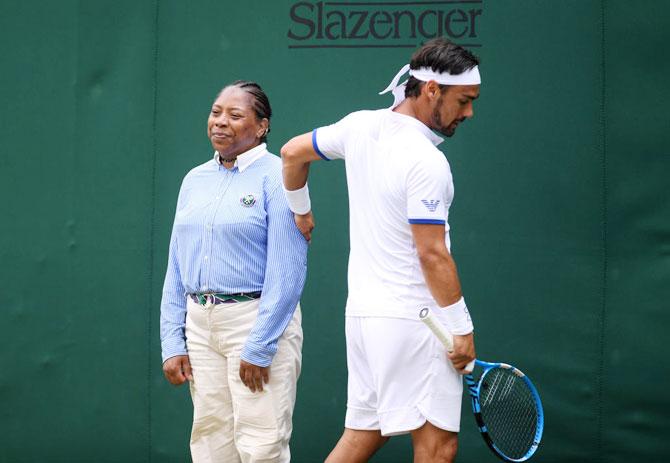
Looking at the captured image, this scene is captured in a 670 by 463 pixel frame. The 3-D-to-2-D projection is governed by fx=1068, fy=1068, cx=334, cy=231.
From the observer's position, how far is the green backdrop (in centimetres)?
509

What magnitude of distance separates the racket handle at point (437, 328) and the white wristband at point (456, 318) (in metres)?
0.02

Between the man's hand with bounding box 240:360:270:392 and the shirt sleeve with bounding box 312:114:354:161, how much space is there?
83 cm

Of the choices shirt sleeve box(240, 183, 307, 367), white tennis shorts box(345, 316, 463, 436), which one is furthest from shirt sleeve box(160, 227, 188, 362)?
white tennis shorts box(345, 316, 463, 436)

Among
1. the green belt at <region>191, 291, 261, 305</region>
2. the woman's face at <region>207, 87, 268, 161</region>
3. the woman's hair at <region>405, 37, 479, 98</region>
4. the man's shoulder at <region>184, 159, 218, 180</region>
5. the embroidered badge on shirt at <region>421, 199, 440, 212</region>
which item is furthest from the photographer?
the man's shoulder at <region>184, 159, 218, 180</region>

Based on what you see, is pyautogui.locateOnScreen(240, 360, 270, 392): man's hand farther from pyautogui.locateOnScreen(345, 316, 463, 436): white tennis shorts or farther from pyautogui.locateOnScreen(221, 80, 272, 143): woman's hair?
pyautogui.locateOnScreen(221, 80, 272, 143): woman's hair

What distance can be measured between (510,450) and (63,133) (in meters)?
2.88

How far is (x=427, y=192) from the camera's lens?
132 inches

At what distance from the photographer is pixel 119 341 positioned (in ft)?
17.6

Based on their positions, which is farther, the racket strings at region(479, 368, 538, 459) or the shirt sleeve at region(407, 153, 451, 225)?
the racket strings at region(479, 368, 538, 459)

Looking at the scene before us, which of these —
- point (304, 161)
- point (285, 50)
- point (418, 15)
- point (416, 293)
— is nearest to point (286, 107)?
point (285, 50)

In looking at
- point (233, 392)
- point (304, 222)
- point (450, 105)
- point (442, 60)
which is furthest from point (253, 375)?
point (442, 60)

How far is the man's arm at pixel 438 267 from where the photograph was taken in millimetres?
3350

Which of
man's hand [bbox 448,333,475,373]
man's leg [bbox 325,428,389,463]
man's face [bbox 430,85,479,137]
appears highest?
man's face [bbox 430,85,479,137]

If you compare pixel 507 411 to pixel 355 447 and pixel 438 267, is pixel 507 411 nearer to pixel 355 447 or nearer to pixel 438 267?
pixel 355 447
